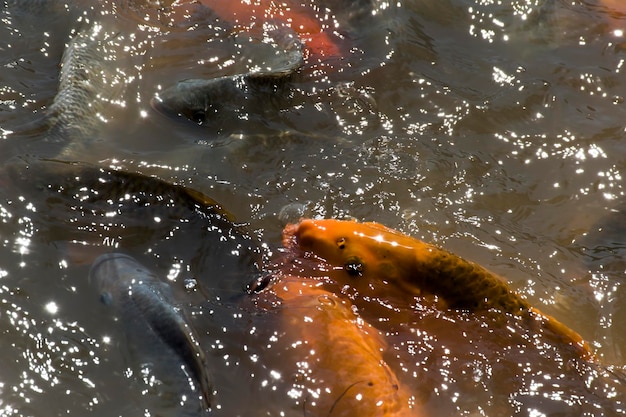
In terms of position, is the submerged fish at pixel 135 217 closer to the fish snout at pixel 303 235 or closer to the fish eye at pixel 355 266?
the fish snout at pixel 303 235

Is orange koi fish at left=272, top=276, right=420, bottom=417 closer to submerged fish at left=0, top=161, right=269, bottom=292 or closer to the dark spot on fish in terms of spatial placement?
the dark spot on fish

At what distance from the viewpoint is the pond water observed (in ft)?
8.95

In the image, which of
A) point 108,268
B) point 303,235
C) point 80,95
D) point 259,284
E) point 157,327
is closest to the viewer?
point 157,327

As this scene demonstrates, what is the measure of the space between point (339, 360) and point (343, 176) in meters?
1.35

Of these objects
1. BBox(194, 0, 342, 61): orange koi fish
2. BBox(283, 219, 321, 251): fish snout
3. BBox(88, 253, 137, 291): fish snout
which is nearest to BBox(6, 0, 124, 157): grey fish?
BBox(194, 0, 342, 61): orange koi fish

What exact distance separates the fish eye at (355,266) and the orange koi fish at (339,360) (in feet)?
0.49

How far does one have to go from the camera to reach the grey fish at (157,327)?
2.51 metres

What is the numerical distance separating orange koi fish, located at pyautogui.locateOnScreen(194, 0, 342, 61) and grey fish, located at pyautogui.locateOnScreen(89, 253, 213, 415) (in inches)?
89.5

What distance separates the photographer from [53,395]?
251 centimetres

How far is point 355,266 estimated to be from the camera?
9.96 feet

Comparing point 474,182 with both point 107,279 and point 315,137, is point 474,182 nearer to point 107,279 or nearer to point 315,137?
point 315,137

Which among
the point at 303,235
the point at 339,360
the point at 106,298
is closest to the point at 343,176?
the point at 303,235

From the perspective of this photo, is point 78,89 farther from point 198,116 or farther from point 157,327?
point 157,327

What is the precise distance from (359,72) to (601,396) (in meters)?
2.47
